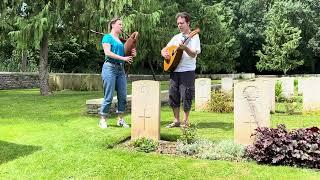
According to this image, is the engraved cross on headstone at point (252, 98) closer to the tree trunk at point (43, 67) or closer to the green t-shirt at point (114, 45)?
the green t-shirt at point (114, 45)

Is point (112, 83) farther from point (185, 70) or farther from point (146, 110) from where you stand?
point (185, 70)

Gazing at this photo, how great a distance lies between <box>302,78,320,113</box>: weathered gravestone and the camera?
12.2 m

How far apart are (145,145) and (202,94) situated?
640cm

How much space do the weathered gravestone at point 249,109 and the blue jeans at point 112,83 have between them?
243 cm

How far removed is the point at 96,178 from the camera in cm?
545

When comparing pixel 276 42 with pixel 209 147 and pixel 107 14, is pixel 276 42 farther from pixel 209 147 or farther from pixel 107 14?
pixel 209 147

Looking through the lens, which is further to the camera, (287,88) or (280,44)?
(280,44)

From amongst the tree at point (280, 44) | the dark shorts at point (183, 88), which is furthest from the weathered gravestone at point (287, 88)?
the tree at point (280, 44)

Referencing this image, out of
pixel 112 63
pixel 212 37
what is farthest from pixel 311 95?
pixel 212 37

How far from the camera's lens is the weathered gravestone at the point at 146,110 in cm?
725

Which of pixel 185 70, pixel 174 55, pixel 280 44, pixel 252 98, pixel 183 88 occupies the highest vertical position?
pixel 280 44

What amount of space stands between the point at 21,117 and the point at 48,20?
6886mm

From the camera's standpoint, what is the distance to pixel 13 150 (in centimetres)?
667

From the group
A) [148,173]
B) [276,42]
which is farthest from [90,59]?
[148,173]
